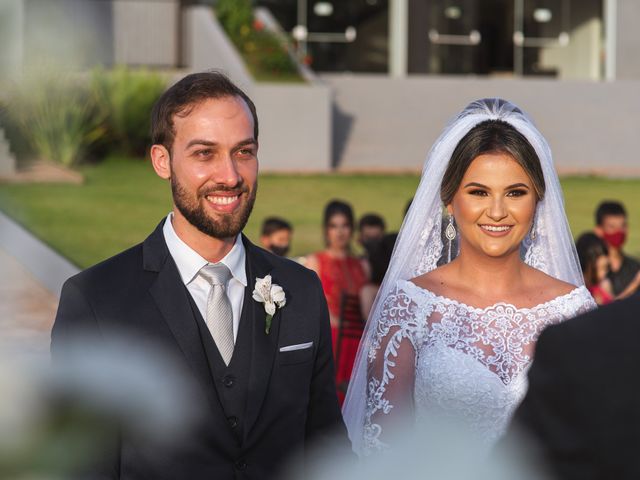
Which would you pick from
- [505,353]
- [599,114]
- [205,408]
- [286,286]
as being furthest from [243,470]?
→ [599,114]

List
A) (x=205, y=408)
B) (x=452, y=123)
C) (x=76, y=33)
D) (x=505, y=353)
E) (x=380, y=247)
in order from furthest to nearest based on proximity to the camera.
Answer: (x=380, y=247) < (x=452, y=123) < (x=505, y=353) < (x=205, y=408) < (x=76, y=33)

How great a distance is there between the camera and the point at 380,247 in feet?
22.2

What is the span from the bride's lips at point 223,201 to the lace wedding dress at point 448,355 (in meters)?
1.16

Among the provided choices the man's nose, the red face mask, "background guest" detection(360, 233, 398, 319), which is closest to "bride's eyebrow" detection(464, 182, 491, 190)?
the man's nose

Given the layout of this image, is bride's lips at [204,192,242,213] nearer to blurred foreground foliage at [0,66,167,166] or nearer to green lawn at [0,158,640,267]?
green lawn at [0,158,640,267]

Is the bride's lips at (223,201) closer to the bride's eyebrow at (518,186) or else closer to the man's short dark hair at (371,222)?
the bride's eyebrow at (518,186)

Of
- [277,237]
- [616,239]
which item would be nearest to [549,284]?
[277,237]

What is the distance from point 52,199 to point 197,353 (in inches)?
523

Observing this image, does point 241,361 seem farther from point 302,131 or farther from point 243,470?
point 302,131

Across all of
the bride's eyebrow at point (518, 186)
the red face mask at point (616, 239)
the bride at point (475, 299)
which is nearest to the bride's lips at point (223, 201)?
the bride at point (475, 299)

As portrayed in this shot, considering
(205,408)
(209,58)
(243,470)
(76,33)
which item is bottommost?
(243,470)

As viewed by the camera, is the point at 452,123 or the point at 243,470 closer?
the point at 243,470

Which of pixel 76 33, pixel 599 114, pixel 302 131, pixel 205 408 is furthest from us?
pixel 599 114

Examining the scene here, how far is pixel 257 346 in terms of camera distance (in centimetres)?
Answer: 282
